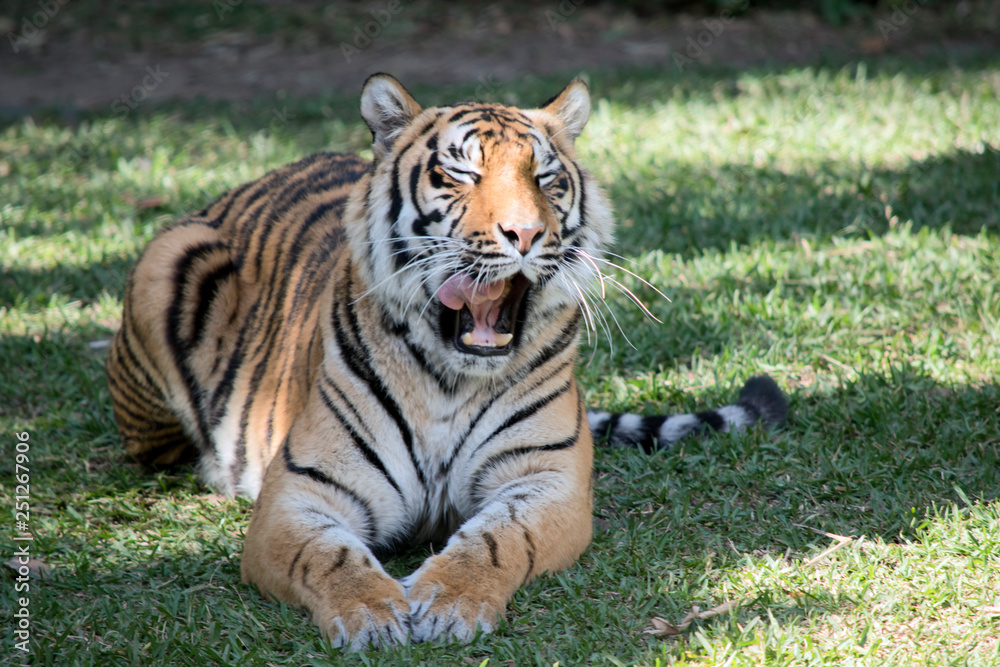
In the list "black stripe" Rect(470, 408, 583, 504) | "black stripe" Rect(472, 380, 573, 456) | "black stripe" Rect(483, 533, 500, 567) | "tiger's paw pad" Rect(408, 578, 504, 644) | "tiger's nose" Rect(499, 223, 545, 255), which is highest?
"tiger's nose" Rect(499, 223, 545, 255)

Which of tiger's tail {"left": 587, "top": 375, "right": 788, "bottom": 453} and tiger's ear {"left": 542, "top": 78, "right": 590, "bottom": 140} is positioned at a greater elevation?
tiger's ear {"left": 542, "top": 78, "right": 590, "bottom": 140}

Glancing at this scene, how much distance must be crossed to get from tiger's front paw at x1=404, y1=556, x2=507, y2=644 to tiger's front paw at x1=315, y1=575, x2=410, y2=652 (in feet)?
0.14

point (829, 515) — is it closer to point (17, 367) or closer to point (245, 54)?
point (17, 367)

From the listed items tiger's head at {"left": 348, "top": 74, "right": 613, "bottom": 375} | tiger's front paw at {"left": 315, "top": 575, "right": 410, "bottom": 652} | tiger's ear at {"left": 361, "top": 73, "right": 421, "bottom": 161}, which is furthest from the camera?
tiger's ear at {"left": 361, "top": 73, "right": 421, "bottom": 161}

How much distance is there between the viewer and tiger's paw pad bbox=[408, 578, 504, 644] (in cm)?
249

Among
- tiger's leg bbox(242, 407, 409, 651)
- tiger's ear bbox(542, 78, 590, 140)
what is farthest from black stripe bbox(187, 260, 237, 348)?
tiger's ear bbox(542, 78, 590, 140)

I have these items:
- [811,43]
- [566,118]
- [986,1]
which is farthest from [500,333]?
[986,1]

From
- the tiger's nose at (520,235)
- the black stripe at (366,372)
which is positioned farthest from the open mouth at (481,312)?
the black stripe at (366,372)

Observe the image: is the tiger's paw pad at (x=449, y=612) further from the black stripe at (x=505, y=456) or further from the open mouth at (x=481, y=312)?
the open mouth at (x=481, y=312)

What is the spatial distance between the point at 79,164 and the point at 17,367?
281 centimetres

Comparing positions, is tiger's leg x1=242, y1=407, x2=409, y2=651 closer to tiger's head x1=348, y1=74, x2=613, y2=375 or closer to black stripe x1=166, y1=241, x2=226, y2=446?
tiger's head x1=348, y1=74, x2=613, y2=375

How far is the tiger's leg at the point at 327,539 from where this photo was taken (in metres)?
2.49

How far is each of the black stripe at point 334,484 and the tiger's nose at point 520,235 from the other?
88 cm

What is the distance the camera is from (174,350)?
368 cm
